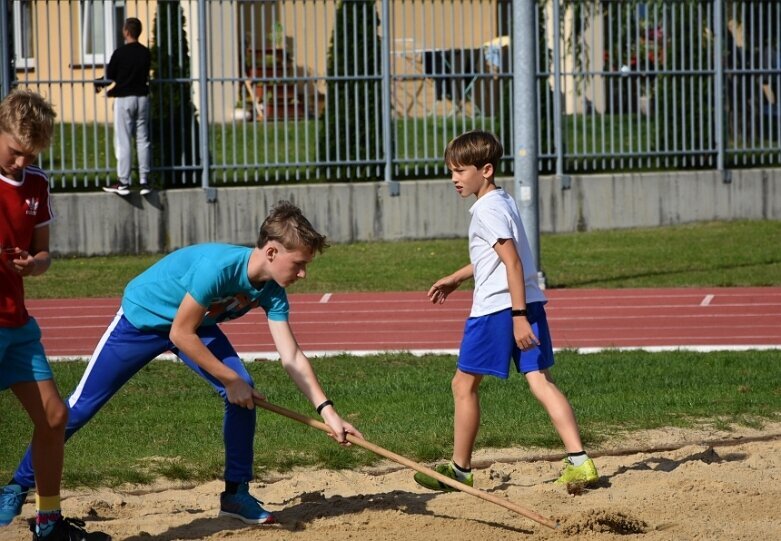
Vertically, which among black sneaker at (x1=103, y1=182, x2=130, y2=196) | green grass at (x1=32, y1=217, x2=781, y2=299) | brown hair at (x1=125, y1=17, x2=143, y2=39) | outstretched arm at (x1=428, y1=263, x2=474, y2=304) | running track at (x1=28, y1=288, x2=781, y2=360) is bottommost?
running track at (x1=28, y1=288, x2=781, y2=360)

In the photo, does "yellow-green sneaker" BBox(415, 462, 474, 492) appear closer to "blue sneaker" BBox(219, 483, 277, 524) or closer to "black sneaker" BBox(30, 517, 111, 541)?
"blue sneaker" BBox(219, 483, 277, 524)

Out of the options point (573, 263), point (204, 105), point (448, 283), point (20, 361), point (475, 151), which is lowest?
point (573, 263)

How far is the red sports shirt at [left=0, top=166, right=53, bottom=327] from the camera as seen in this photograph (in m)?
5.24

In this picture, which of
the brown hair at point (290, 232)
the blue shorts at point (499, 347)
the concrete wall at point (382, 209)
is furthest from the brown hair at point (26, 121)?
the concrete wall at point (382, 209)

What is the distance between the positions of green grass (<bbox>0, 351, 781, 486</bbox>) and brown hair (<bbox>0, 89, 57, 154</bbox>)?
2.15m

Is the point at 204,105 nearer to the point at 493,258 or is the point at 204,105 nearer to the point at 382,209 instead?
the point at 382,209

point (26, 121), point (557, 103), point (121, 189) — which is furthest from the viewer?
point (557, 103)

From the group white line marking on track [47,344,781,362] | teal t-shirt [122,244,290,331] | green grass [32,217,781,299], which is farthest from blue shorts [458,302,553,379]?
green grass [32,217,781,299]

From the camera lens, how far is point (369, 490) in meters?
6.67

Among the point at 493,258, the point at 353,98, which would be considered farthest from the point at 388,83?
the point at 493,258

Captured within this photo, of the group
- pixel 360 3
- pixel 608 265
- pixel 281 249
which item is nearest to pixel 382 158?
pixel 360 3

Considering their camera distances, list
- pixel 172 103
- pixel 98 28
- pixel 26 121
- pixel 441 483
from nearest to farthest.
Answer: pixel 26 121 → pixel 441 483 → pixel 172 103 → pixel 98 28

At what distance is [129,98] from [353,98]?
3.05 metres

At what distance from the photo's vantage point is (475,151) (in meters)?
6.39
